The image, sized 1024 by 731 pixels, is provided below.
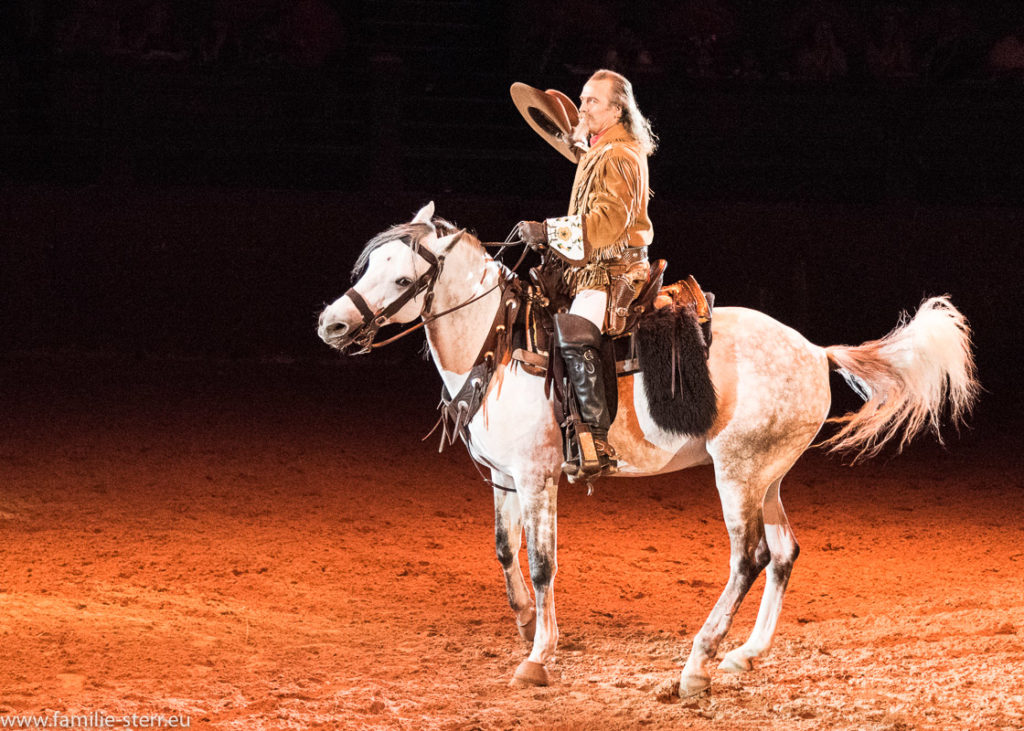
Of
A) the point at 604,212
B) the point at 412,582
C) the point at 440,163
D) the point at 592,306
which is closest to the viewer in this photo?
the point at 604,212

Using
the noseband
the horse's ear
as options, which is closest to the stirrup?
the noseband

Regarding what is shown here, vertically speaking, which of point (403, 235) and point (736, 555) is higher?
point (403, 235)

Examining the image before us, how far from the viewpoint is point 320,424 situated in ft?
32.1

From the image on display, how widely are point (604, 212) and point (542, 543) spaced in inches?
57.2

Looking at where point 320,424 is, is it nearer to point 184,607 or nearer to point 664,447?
point 184,607

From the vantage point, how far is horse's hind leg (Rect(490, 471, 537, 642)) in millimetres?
5066

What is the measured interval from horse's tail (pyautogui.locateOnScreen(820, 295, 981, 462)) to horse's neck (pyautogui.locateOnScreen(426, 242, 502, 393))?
164cm

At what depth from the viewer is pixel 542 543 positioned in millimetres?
4723

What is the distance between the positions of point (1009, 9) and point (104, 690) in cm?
1404

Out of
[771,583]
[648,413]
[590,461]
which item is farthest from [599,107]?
[771,583]

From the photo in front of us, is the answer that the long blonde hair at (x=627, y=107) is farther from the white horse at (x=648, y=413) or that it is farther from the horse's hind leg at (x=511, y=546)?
the horse's hind leg at (x=511, y=546)

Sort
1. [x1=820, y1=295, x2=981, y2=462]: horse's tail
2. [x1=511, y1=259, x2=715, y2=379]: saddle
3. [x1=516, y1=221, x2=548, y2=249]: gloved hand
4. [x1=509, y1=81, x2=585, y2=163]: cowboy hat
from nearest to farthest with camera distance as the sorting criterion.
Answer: [x1=516, y1=221, x2=548, y2=249]: gloved hand, [x1=511, y1=259, x2=715, y2=379]: saddle, [x1=820, y1=295, x2=981, y2=462]: horse's tail, [x1=509, y1=81, x2=585, y2=163]: cowboy hat

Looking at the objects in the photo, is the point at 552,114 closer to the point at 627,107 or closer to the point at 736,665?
the point at 627,107

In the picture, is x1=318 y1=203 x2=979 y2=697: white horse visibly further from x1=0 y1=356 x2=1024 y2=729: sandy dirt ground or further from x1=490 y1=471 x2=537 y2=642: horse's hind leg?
x1=0 y1=356 x2=1024 y2=729: sandy dirt ground
